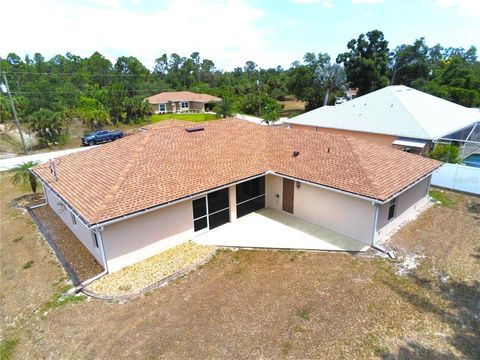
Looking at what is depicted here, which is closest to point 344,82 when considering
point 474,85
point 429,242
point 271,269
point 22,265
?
point 474,85

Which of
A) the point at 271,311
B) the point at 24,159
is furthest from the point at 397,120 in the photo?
the point at 24,159

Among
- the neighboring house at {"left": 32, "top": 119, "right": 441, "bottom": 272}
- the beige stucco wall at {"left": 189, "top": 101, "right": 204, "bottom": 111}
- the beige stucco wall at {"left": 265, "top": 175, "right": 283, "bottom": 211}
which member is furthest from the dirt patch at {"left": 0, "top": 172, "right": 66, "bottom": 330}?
the beige stucco wall at {"left": 189, "top": 101, "right": 204, "bottom": 111}

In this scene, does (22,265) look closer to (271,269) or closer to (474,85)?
(271,269)

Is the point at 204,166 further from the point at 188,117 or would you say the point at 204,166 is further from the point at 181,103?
the point at 181,103

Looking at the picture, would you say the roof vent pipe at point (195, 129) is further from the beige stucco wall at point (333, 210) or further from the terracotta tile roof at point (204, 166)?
the beige stucco wall at point (333, 210)

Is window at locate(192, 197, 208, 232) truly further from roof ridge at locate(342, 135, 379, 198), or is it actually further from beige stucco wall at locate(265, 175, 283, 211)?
roof ridge at locate(342, 135, 379, 198)
